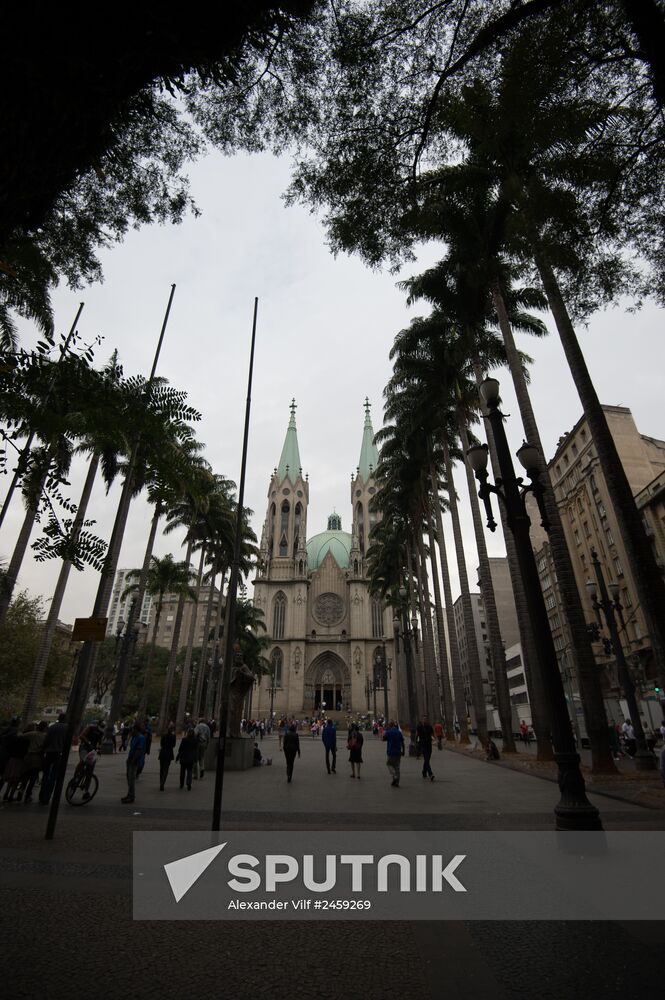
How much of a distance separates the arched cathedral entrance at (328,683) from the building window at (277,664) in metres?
3.89

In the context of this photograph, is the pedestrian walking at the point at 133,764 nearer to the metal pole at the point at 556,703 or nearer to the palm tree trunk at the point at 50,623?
the metal pole at the point at 556,703

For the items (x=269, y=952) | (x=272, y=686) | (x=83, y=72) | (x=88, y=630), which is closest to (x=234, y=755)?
(x=88, y=630)

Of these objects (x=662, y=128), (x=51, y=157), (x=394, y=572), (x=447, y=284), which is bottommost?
(x=51, y=157)

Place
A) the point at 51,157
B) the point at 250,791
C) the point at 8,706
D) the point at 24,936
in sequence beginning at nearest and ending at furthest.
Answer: the point at 51,157
the point at 24,936
the point at 250,791
the point at 8,706

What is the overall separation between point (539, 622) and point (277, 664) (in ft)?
215

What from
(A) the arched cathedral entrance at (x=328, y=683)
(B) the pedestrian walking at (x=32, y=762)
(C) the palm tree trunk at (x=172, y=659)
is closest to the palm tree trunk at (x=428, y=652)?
(C) the palm tree trunk at (x=172, y=659)

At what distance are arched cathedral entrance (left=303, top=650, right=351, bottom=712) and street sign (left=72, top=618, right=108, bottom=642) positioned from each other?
6380 cm

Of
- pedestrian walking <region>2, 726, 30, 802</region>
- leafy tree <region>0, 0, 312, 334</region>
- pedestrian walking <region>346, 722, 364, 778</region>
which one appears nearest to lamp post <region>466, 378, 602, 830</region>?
leafy tree <region>0, 0, 312, 334</region>

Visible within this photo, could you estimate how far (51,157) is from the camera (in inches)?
86.8

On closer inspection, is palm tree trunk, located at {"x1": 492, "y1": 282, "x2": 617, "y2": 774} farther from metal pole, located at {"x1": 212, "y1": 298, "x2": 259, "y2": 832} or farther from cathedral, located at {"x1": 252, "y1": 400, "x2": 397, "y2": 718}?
cathedral, located at {"x1": 252, "y1": 400, "x2": 397, "y2": 718}

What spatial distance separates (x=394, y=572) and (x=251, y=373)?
32408 mm

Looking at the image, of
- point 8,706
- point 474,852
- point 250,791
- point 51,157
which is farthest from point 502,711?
point 8,706

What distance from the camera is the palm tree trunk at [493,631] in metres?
19.1

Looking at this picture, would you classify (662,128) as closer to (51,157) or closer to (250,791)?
(51,157)
